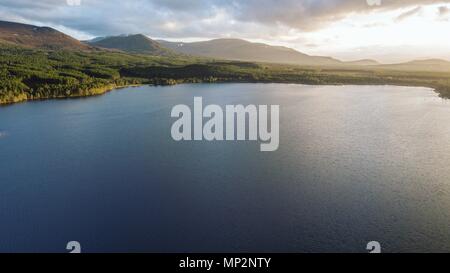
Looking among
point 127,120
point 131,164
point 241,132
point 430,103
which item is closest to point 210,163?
point 131,164

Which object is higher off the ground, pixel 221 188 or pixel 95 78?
pixel 95 78

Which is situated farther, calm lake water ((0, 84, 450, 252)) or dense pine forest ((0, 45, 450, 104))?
dense pine forest ((0, 45, 450, 104))

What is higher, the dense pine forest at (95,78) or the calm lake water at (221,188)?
the dense pine forest at (95,78)

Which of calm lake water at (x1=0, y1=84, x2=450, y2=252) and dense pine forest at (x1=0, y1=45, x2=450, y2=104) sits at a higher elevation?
dense pine forest at (x1=0, y1=45, x2=450, y2=104)

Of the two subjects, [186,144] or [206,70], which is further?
[206,70]

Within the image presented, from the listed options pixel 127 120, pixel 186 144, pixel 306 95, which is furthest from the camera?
pixel 306 95

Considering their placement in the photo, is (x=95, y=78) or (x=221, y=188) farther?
(x=95, y=78)

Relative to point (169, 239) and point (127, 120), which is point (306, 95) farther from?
point (169, 239)

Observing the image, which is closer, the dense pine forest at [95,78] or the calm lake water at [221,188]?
the calm lake water at [221,188]
